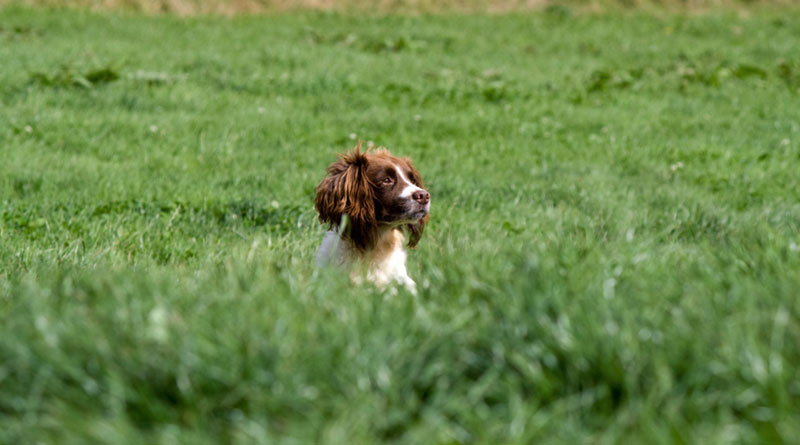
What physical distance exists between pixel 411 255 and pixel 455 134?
5.01 m

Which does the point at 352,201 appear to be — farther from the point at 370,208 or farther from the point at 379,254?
the point at 379,254

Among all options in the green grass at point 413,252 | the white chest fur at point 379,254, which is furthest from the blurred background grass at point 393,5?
the white chest fur at point 379,254

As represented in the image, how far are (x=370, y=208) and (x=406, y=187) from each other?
0.97ft

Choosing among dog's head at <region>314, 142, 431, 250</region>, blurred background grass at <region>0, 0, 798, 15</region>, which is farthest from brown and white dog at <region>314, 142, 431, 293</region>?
blurred background grass at <region>0, 0, 798, 15</region>

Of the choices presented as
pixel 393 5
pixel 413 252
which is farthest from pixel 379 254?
pixel 393 5

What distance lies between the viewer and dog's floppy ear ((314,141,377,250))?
517cm

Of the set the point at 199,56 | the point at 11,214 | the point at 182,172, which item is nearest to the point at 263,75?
the point at 199,56

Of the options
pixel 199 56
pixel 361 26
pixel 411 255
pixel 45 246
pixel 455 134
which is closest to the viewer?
pixel 411 255

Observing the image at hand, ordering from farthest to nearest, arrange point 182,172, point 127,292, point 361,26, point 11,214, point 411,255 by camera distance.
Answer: point 361,26, point 182,172, point 11,214, point 411,255, point 127,292

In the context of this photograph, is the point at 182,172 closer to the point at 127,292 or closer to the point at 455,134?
the point at 455,134

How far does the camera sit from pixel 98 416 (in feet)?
6.48

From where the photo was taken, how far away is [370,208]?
523 cm

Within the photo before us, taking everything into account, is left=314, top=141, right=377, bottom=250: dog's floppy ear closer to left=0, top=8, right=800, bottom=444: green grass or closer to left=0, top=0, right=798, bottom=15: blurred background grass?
left=0, top=8, right=800, bottom=444: green grass

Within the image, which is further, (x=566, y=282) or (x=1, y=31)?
(x=1, y=31)
